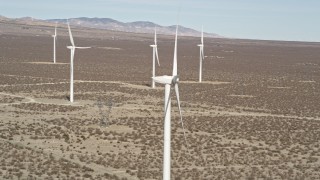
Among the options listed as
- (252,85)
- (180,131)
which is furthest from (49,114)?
(252,85)

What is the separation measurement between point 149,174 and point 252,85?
4931 cm

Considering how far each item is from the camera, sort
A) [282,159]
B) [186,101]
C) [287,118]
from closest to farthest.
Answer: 1. [282,159]
2. [287,118]
3. [186,101]

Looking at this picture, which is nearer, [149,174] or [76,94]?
[149,174]

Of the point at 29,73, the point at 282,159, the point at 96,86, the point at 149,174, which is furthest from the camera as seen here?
the point at 29,73

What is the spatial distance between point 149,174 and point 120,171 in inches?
55.3

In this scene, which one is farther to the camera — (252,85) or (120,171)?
(252,85)

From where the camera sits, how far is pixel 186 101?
52.8 m

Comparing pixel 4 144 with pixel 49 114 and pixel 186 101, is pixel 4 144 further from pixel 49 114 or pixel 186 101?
pixel 186 101

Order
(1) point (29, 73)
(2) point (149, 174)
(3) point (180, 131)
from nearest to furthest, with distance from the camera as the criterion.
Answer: (2) point (149, 174)
(3) point (180, 131)
(1) point (29, 73)

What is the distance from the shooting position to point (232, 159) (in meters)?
28.3

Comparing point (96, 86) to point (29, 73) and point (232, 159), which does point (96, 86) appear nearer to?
point (29, 73)

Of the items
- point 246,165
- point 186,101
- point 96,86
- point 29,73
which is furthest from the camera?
point 29,73

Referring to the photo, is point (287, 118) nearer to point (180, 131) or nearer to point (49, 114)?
point (180, 131)

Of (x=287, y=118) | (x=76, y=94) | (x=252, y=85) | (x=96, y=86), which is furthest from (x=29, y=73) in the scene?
(x=287, y=118)
